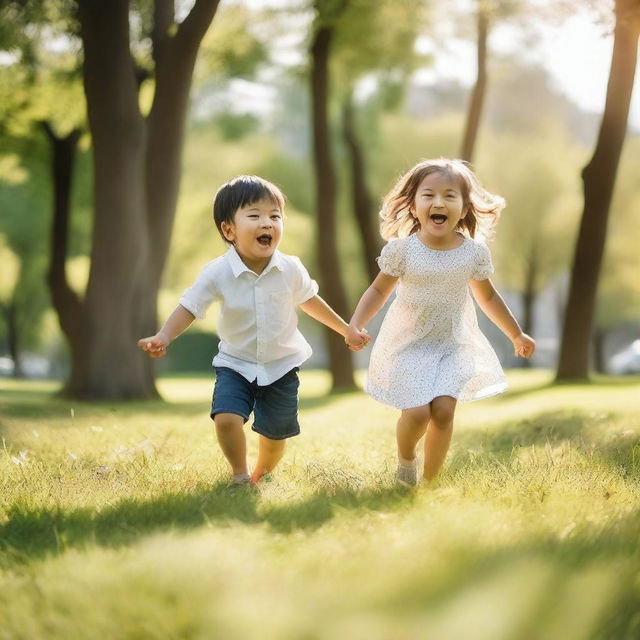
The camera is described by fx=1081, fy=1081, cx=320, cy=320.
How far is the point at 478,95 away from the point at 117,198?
28.0 feet

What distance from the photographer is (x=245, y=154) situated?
128ft

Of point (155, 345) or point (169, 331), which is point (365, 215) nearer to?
point (169, 331)

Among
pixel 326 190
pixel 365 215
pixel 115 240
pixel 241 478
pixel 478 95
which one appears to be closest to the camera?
pixel 241 478

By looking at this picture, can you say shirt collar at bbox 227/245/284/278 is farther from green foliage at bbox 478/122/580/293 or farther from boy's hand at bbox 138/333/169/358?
green foliage at bbox 478/122/580/293

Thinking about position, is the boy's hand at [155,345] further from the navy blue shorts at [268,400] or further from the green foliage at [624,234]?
the green foliage at [624,234]

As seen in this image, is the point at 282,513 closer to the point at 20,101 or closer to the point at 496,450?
the point at 496,450

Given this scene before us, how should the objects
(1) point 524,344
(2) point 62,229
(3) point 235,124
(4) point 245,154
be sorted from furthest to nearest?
(4) point 245,154 → (3) point 235,124 → (2) point 62,229 → (1) point 524,344

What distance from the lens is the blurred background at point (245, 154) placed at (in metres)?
13.9

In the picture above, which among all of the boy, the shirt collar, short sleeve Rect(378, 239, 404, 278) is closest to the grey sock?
the boy

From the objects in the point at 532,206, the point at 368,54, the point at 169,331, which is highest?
the point at 368,54

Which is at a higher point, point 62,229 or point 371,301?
point 62,229

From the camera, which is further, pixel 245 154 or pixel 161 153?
pixel 245 154

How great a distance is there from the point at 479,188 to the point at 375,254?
16302mm

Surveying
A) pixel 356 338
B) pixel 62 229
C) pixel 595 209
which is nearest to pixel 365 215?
pixel 62 229
